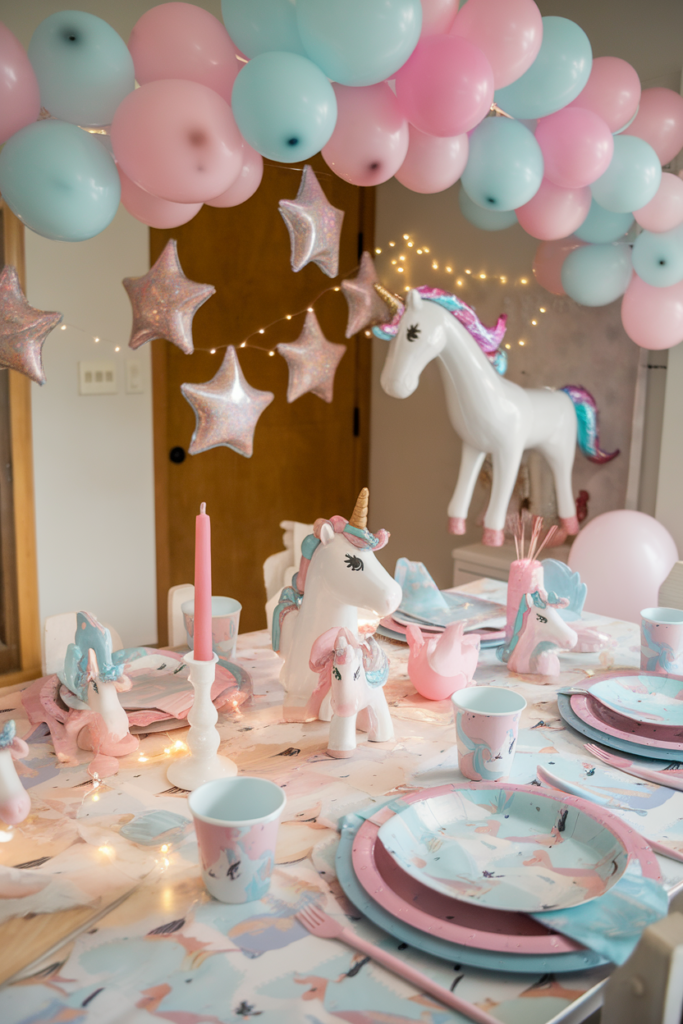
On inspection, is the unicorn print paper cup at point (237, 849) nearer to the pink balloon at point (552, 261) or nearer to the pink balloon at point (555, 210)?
the pink balloon at point (555, 210)

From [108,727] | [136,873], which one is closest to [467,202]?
[108,727]

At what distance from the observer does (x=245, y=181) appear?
1621 millimetres

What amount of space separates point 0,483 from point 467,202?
4.99ft

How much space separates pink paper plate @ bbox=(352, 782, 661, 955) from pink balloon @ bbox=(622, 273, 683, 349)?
1499 mm

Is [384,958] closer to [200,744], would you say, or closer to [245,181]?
[200,744]

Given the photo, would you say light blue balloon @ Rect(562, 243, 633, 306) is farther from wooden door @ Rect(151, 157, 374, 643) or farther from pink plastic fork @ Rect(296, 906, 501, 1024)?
pink plastic fork @ Rect(296, 906, 501, 1024)

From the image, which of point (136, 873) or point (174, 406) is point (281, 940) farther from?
point (174, 406)

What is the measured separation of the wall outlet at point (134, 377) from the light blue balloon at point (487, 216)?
1.13m

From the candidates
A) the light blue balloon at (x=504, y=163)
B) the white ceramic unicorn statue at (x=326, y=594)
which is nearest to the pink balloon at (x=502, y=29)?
the light blue balloon at (x=504, y=163)

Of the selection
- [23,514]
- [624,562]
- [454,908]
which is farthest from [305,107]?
[23,514]

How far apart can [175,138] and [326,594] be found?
2.59 feet

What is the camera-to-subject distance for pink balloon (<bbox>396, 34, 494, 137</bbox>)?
1.49 metres

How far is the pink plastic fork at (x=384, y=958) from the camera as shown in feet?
2.14

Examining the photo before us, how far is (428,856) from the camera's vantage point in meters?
0.86
